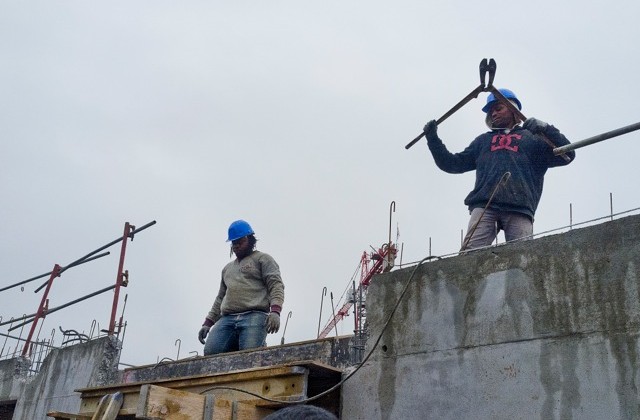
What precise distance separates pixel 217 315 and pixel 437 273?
325 centimetres

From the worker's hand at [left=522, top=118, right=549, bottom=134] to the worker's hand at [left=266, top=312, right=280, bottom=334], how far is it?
2.83 meters

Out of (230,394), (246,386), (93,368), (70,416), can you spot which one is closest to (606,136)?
(246,386)

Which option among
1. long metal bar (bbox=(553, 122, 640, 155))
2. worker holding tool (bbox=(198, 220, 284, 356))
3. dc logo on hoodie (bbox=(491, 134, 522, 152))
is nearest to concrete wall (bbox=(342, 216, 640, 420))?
long metal bar (bbox=(553, 122, 640, 155))

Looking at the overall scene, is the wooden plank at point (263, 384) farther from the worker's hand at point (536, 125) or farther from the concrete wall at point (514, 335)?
the worker's hand at point (536, 125)

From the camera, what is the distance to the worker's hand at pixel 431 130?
18.7 feet

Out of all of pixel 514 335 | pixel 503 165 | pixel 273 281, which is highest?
pixel 503 165

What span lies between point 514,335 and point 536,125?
5.61 feet

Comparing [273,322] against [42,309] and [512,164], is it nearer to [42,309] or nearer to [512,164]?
[512,164]

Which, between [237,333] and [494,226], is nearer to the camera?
[494,226]

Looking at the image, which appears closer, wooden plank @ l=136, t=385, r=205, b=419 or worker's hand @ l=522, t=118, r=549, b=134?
wooden plank @ l=136, t=385, r=205, b=419

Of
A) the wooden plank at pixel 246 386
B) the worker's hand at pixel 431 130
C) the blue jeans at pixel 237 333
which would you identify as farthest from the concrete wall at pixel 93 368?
the worker's hand at pixel 431 130

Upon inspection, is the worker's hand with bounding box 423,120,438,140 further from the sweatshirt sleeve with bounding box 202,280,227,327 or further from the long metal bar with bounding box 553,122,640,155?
the sweatshirt sleeve with bounding box 202,280,227,327

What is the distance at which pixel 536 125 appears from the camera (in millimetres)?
5160

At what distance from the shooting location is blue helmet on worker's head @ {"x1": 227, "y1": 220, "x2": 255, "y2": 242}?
6.94 meters
